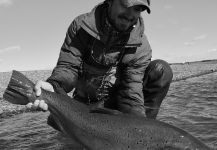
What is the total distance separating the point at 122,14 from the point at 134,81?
1400 millimetres

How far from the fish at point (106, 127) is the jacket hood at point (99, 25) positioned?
164cm

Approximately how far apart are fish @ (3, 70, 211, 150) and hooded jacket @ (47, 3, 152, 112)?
38.5 inches

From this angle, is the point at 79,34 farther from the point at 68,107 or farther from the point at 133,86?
the point at 68,107

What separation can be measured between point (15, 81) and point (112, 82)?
2634mm

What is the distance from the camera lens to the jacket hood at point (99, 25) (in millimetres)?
7062

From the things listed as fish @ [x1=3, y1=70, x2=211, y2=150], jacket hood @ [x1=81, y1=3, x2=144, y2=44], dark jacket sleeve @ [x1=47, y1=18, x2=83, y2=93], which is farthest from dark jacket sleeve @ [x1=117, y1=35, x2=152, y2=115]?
fish @ [x1=3, y1=70, x2=211, y2=150]

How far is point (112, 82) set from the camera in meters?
8.08

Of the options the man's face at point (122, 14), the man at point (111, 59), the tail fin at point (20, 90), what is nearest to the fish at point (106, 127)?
the tail fin at point (20, 90)

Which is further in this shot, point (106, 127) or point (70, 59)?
point (70, 59)

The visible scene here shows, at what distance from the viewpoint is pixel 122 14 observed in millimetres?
6672

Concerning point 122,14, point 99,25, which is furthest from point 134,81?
point 122,14

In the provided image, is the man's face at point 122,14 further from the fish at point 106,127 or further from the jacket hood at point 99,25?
the fish at point 106,127

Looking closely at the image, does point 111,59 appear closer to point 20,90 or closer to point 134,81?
point 134,81

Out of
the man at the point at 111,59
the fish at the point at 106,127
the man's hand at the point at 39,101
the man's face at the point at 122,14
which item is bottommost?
Result: the fish at the point at 106,127
